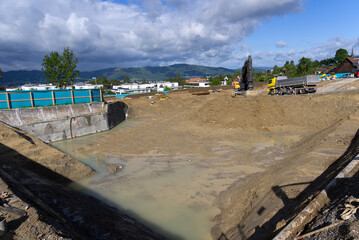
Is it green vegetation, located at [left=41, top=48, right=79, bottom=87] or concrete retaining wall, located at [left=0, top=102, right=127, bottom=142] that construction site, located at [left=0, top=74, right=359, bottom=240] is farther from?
green vegetation, located at [left=41, top=48, right=79, bottom=87]

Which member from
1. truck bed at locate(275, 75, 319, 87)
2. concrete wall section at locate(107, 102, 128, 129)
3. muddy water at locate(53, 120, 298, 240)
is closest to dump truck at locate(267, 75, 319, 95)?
truck bed at locate(275, 75, 319, 87)

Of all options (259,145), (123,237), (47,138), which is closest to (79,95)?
(47,138)

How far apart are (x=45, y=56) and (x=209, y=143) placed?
2616 centimetres

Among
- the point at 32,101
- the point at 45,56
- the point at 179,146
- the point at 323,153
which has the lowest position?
the point at 179,146

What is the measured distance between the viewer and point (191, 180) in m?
9.55

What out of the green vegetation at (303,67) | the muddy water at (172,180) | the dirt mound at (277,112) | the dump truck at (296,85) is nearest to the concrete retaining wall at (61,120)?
the muddy water at (172,180)

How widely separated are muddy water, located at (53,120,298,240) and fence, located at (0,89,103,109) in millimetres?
5839

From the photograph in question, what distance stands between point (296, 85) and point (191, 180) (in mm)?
22488

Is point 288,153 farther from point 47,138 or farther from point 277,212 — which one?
point 47,138

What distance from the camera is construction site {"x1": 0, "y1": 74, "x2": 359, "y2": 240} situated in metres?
4.81

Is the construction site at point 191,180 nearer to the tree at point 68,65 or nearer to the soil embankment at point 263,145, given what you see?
the soil embankment at point 263,145

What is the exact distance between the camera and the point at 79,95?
20.7 meters

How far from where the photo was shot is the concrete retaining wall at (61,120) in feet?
53.4

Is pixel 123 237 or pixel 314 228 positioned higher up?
pixel 314 228
